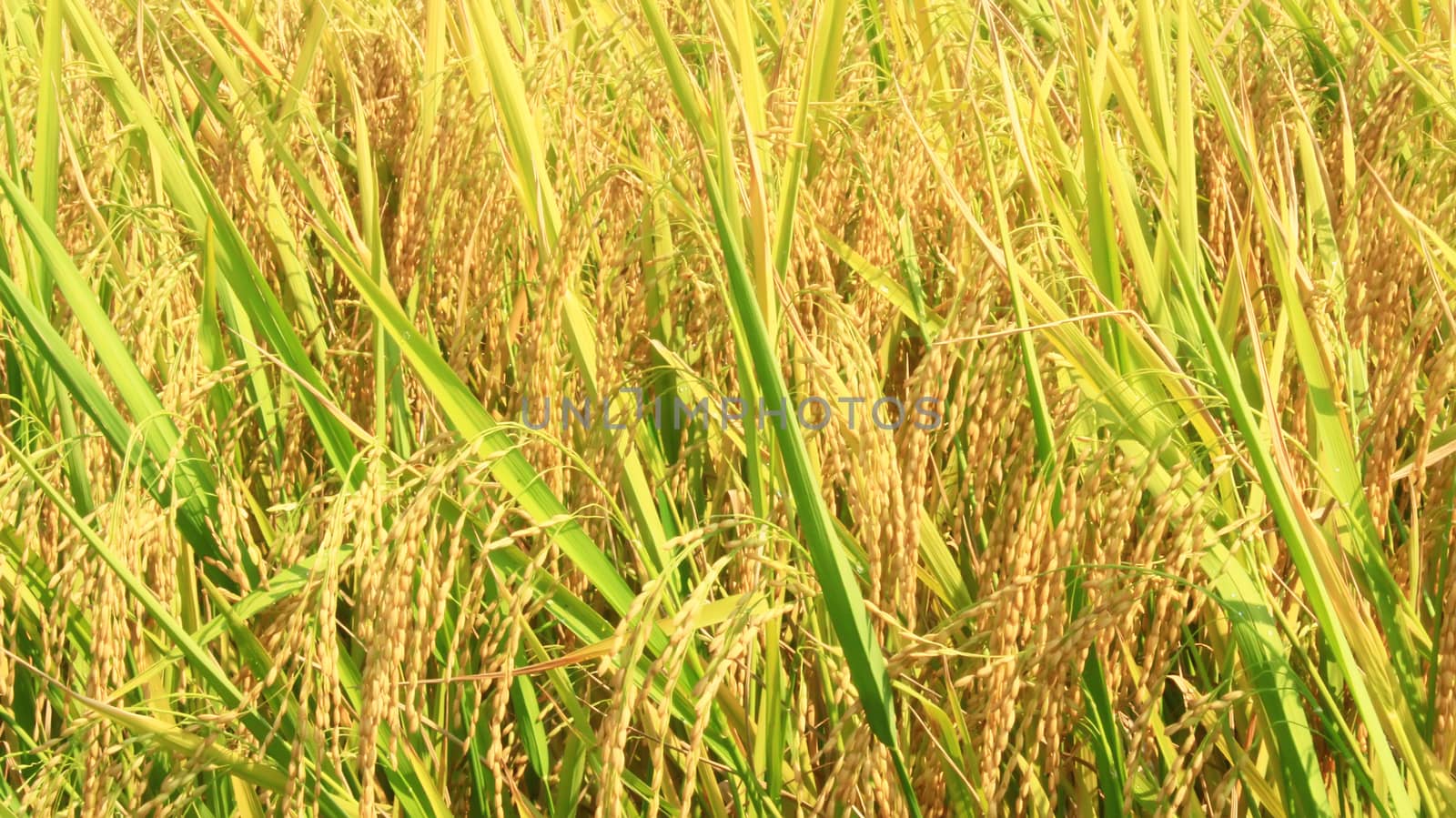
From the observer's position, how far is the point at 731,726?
1.13m

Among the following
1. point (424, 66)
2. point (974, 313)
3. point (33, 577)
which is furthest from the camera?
point (424, 66)

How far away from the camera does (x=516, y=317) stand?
1415mm

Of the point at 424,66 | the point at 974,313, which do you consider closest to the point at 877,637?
the point at 974,313

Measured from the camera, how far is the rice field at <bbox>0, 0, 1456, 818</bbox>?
0.96 m

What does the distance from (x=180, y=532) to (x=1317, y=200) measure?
4.24 feet

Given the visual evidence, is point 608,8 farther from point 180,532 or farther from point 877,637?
point 877,637

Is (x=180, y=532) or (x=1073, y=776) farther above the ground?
(x=180, y=532)

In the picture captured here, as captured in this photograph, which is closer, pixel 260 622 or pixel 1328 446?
pixel 1328 446

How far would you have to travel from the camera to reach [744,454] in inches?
50.8

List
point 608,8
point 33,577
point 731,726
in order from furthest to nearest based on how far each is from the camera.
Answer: point 608,8 → point 33,577 → point 731,726

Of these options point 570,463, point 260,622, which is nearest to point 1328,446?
point 570,463

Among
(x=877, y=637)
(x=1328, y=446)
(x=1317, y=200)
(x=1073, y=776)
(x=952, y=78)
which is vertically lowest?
(x=1073, y=776)

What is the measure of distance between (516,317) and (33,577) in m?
0.56

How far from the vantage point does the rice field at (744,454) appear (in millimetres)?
959
